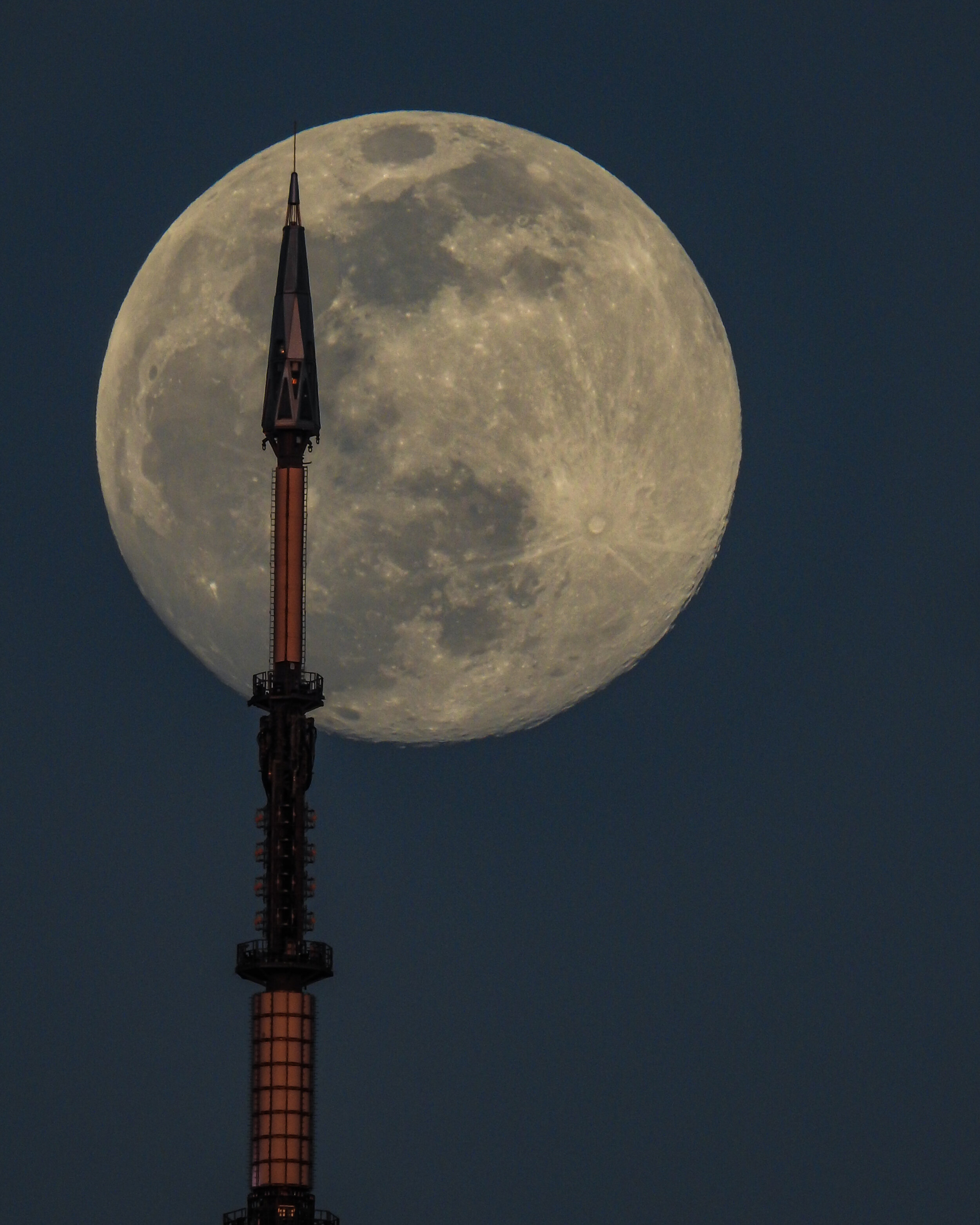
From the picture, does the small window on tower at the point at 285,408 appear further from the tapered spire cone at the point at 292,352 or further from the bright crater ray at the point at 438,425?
the bright crater ray at the point at 438,425

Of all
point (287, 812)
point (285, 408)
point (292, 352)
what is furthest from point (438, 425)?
point (287, 812)

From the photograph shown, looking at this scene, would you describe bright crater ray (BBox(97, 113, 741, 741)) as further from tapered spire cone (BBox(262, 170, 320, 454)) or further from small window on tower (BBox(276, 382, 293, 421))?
small window on tower (BBox(276, 382, 293, 421))

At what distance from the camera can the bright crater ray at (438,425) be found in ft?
547

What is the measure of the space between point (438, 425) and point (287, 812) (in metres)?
26.4

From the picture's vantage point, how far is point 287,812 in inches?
7047

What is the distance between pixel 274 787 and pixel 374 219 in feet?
110

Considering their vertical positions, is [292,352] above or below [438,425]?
above

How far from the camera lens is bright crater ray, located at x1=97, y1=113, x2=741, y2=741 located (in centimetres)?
16662

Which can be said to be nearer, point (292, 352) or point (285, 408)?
point (285, 408)

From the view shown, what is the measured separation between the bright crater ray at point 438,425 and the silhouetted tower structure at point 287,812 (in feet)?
3.40

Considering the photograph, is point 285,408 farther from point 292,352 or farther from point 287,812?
point 287,812

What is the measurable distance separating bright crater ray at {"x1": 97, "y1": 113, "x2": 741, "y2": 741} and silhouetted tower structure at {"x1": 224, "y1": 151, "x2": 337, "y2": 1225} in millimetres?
1036

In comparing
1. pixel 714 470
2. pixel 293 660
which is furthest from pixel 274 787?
pixel 714 470

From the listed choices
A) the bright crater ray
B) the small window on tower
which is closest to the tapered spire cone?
the small window on tower
